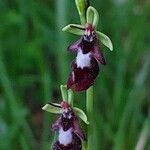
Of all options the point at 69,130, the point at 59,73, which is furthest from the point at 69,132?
the point at 59,73

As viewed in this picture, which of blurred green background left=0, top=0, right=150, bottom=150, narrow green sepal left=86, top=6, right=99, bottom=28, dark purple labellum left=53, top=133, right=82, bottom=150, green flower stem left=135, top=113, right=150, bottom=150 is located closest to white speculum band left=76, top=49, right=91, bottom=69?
narrow green sepal left=86, top=6, right=99, bottom=28

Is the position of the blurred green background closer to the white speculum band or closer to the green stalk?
the green stalk

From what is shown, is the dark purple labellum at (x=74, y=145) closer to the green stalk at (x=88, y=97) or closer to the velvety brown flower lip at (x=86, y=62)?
the green stalk at (x=88, y=97)

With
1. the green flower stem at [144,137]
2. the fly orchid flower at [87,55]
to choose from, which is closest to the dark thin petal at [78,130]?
the fly orchid flower at [87,55]

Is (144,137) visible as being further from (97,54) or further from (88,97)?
(97,54)

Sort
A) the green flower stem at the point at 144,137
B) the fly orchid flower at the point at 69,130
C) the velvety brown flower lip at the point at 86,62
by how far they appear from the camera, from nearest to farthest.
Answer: the velvety brown flower lip at the point at 86,62, the fly orchid flower at the point at 69,130, the green flower stem at the point at 144,137

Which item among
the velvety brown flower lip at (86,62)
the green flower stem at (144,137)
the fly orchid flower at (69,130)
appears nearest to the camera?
the velvety brown flower lip at (86,62)

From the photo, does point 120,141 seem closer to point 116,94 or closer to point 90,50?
point 116,94
